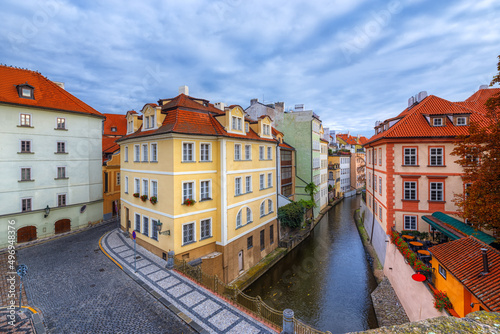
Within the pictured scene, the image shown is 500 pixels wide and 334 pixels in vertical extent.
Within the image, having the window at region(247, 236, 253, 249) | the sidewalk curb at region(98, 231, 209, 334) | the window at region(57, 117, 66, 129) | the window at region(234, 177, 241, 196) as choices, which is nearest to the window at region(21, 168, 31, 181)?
the window at region(57, 117, 66, 129)

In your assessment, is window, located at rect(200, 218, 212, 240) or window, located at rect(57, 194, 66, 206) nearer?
Answer: window, located at rect(200, 218, 212, 240)

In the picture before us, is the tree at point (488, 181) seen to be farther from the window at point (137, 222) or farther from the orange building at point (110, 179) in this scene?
the orange building at point (110, 179)

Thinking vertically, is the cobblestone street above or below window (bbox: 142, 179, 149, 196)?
below

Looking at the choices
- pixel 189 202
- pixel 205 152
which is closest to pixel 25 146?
A: pixel 205 152

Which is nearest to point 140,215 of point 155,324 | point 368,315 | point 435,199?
point 155,324

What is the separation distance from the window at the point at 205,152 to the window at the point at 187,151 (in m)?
1.00

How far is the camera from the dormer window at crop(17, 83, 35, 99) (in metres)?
22.9

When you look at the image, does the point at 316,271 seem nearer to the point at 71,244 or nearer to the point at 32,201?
the point at 71,244

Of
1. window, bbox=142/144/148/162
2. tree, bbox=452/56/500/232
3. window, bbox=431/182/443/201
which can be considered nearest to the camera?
tree, bbox=452/56/500/232

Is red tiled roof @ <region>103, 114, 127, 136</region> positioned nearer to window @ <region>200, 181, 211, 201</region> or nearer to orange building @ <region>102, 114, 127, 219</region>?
orange building @ <region>102, 114, 127, 219</region>

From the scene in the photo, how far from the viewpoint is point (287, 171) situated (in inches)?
1463

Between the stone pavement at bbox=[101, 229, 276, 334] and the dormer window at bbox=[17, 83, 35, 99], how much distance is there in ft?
57.4

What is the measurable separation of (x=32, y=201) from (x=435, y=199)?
3718cm

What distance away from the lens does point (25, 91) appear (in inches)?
913
